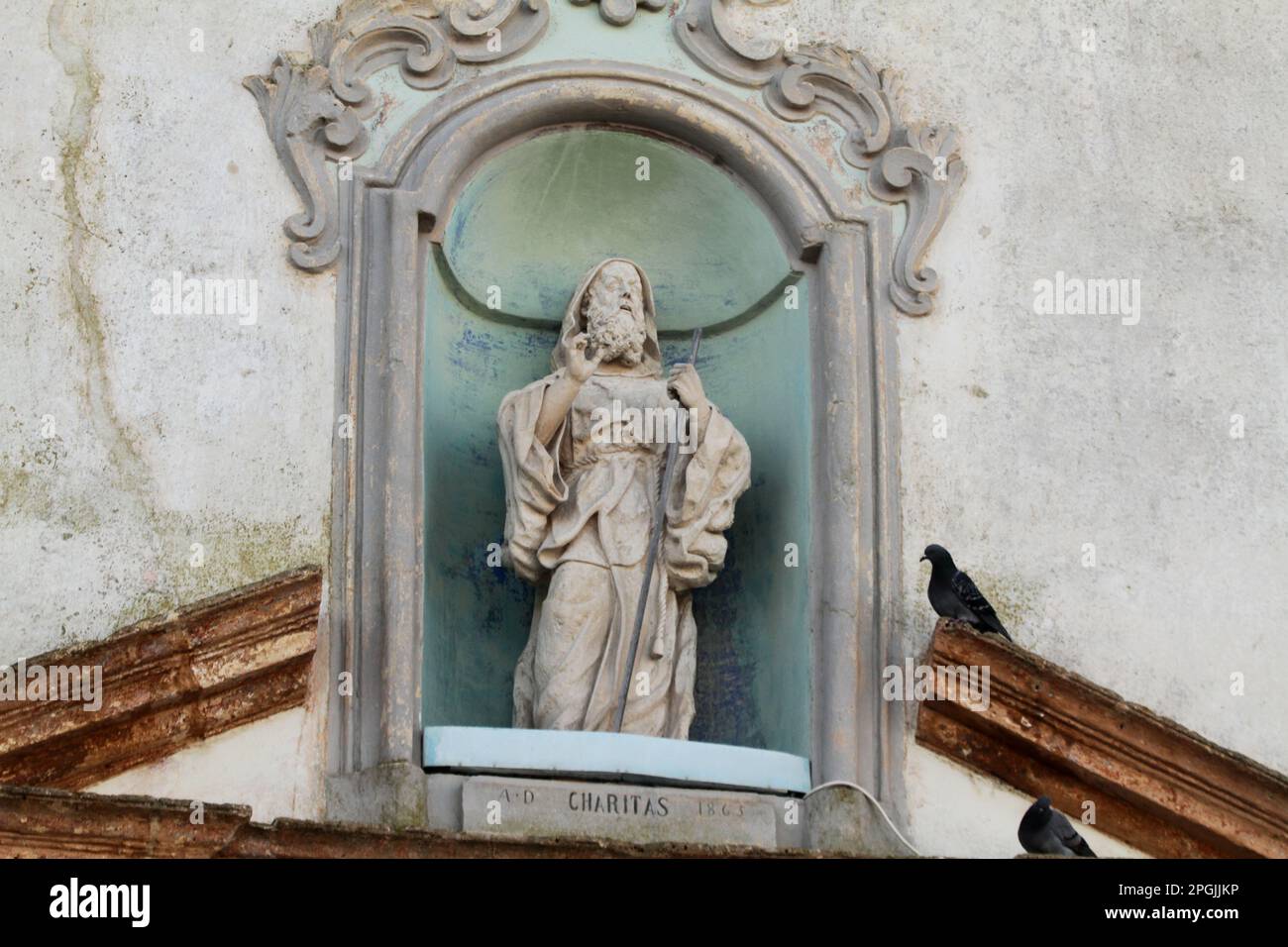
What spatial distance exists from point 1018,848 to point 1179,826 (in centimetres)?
48

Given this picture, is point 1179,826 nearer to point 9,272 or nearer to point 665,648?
point 665,648

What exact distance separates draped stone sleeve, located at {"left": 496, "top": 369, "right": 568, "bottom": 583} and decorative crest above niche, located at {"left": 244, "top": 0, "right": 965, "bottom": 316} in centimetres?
86

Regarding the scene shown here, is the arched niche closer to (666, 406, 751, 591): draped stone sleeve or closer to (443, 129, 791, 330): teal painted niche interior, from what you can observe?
(443, 129, 791, 330): teal painted niche interior

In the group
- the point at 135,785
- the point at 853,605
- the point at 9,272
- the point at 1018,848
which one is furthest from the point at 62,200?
the point at 1018,848

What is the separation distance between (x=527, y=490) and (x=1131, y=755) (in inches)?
75.7

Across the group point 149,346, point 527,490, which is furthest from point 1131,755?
point 149,346

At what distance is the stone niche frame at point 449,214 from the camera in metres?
10.6

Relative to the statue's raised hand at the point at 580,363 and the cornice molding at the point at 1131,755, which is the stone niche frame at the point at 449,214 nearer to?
the cornice molding at the point at 1131,755

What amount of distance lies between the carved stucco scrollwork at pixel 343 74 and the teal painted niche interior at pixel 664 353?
35cm

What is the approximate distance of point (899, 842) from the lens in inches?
412

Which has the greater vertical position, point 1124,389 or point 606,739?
point 1124,389

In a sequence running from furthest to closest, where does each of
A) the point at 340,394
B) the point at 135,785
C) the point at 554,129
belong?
the point at 554,129 < the point at 340,394 < the point at 135,785

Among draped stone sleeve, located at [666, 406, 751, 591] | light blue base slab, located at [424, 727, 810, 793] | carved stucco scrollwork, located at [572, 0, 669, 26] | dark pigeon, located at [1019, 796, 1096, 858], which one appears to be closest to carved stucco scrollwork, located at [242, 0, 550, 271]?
carved stucco scrollwork, located at [572, 0, 669, 26]

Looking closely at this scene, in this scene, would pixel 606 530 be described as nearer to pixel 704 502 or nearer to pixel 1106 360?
pixel 704 502
